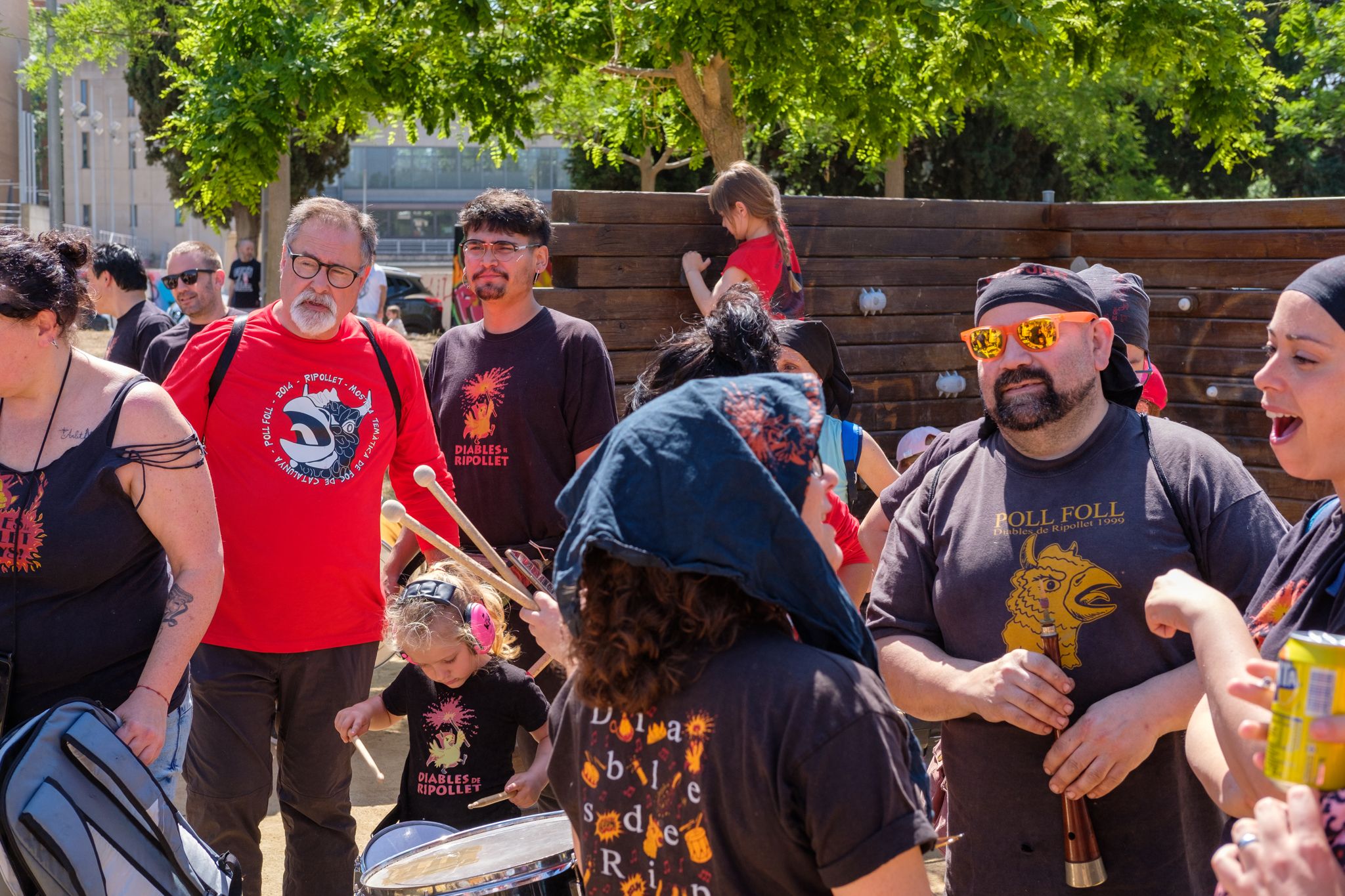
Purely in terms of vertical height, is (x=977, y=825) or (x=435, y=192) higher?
(x=435, y=192)

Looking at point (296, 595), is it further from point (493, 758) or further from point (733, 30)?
point (733, 30)

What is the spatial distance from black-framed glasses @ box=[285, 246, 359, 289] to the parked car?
2612 cm

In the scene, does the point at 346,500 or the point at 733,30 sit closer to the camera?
the point at 346,500

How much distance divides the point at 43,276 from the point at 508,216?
182 centimetres

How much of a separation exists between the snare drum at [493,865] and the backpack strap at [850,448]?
154cm

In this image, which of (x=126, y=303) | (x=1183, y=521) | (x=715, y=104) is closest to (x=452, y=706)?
(x=1183, y=521)

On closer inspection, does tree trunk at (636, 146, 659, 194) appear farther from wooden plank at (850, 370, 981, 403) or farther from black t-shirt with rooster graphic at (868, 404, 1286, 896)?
black t-shirt with rooster graphic at (868, 404, 1286, 896)

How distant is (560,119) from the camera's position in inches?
786

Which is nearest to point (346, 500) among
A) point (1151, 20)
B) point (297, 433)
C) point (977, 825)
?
point (297, 433)

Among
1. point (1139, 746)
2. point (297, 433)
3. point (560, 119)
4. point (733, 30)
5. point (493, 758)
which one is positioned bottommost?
point (493, 758)

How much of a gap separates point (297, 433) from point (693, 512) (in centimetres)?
259

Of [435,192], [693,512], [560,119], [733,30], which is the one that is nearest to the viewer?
[693,512]

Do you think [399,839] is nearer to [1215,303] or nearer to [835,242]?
[835,242]

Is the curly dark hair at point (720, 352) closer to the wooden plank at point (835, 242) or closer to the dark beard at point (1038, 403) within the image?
the dark beard at point (1038, 403)
